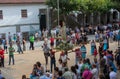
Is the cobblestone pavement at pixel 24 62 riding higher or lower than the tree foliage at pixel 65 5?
lower

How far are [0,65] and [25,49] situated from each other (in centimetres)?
861

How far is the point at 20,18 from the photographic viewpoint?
4612 centimetres

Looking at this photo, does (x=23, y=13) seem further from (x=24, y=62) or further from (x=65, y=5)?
(x=24, y=62)

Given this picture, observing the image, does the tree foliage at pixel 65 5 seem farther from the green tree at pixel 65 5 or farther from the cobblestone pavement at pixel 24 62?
the cobblestone pavement at pixel 24 62

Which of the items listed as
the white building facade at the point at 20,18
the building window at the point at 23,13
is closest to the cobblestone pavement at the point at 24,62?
the white building facade at the point at 20,18

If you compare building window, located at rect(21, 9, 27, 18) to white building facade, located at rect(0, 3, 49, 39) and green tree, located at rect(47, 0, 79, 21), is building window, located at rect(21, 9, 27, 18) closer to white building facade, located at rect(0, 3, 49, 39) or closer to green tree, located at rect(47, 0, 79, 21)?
white building facade, located at rect(0, 3, 49, 39)

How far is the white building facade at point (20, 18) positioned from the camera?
4431 centimetres

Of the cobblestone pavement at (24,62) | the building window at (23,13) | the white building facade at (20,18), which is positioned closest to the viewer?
the cobblestone pavement at (24,62)

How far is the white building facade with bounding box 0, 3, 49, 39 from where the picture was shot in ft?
145

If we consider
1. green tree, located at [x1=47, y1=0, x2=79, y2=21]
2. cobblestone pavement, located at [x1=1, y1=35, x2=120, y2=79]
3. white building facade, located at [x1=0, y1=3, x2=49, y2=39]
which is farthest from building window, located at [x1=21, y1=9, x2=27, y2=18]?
cobblestone pavement, located at [x1=1, y1=35, x2=120, y2=79]

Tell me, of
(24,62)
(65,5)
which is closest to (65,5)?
(65,5)

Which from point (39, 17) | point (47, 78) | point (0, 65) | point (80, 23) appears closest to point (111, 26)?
point (80, 23)

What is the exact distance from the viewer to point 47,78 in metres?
15.8

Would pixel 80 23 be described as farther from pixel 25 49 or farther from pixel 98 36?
pixel 25 49
